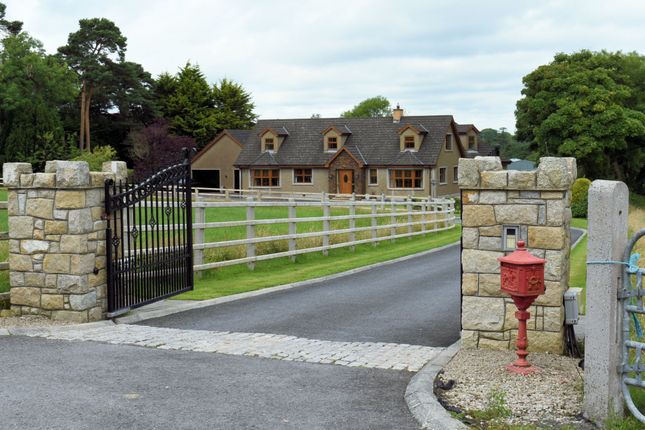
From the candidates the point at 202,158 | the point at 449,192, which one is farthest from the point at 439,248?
the point at 202,158

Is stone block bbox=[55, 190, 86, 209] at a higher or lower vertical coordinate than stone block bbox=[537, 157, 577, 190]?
lower

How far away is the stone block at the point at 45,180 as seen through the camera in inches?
382

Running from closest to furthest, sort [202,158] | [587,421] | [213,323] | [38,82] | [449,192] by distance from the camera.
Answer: [587,421] → [213,323] → [449,192] → [38,82] → [202,158]

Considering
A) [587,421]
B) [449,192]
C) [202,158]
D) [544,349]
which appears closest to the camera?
[587,421]

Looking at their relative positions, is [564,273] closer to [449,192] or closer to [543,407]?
[543,407]

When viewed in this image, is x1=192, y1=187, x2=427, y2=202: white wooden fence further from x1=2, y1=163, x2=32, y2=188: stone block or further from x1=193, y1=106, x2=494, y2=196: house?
x1=2, y1=163, x2=32, y2=188: stone block

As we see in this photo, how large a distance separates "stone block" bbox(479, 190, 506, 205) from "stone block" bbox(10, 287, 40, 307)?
626 centimetres

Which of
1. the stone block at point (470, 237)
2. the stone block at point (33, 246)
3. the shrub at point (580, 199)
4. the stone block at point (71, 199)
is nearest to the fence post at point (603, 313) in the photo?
the stone block at point (470, 237)

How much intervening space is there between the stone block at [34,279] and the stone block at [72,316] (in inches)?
18.9

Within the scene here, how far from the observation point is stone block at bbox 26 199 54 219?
9750mm

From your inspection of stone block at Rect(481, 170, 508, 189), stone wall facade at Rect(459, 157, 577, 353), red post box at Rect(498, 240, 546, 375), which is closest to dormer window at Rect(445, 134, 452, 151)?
stone wall facade at Rect(459, 157, 577, 353)

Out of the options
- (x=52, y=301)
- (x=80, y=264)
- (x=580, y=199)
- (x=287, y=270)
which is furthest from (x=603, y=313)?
(x=580, y=199)

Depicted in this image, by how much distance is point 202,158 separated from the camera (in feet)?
217

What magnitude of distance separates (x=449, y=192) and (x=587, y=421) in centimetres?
5198
